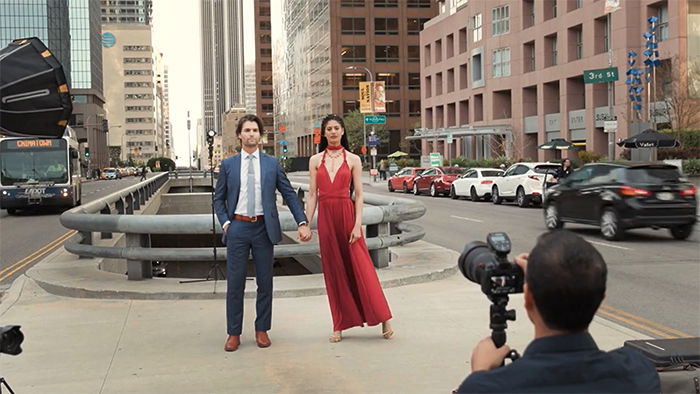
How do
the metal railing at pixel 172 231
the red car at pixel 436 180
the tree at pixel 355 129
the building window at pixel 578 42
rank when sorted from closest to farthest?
the metal railing at pixel 172 231 < the red car at pixel 436 180 < the building window at pixel 578 42 < the tree at pixel 355 129

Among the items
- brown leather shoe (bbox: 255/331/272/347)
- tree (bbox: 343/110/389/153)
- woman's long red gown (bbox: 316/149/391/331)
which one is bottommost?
brown leather shoe (bbox: 255/331/272/347)

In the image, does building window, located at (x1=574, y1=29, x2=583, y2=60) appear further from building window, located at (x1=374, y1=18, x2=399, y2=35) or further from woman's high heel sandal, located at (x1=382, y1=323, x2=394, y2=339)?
woman's high heel sandal, located at (x1=382, y1=323, x2=394, y2=339)

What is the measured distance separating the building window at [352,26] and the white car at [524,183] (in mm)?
80122

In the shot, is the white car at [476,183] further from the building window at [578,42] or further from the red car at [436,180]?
the building window at [578,42]

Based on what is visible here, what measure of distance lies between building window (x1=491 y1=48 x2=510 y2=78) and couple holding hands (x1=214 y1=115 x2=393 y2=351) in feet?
Result: 203

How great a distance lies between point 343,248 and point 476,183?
26.9m

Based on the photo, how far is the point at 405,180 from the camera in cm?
4281

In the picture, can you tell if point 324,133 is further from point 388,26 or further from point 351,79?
point 388,26

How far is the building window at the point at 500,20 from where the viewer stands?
219 feet

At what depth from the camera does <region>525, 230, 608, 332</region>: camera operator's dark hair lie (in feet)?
6.96

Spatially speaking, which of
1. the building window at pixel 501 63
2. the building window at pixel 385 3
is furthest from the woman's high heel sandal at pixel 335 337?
the building window at pixel 385 3

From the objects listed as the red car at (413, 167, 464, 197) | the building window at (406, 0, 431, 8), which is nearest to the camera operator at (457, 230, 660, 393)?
the red car at (413, 167, 464, 197)

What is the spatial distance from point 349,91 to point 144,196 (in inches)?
3234

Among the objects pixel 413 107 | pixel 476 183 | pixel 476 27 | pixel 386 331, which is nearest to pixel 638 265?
pixel 386 331
